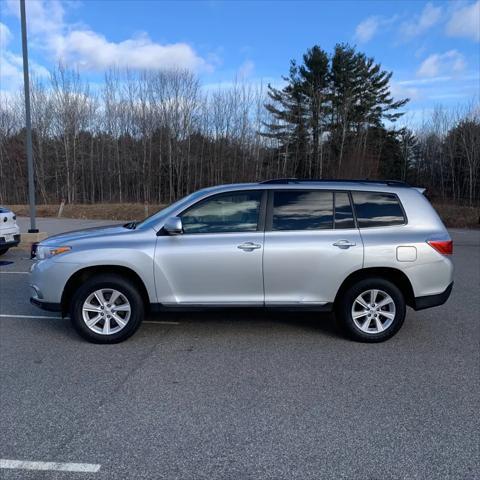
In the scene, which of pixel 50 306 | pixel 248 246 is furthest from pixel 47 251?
pixel 248 246

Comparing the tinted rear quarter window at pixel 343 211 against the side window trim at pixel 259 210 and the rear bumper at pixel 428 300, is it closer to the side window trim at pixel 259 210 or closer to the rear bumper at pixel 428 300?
the side window trim at pixel 259 210

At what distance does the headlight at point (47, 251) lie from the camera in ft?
16.3

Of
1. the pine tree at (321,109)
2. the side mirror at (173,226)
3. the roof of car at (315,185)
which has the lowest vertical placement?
the side mirror at (173,226)

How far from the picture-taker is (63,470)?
108 inches

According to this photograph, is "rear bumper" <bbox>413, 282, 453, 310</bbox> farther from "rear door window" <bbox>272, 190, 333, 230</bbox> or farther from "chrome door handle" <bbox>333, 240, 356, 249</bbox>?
"rear door window" <bbox>272, 190, 333, 230</bbox>

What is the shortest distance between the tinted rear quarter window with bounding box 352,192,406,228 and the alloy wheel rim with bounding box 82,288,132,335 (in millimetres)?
2831

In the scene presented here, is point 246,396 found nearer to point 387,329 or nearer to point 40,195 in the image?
point 387,329

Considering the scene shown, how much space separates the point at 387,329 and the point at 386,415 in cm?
174

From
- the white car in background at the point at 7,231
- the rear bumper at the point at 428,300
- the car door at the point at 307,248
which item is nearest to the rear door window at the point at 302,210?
the car door at the point at 307,248

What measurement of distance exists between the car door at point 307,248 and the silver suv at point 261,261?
11 mm

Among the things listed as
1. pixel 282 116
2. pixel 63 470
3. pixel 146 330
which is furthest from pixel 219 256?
pixel 282 116

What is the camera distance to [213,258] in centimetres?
485

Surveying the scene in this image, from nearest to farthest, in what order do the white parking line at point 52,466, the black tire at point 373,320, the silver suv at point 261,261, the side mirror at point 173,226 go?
the white parking line at point 52,466
the side mirror at point 173,226
the silver suv at point 261,261
the black tire at point 373,320

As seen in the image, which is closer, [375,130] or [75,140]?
[75,140]
